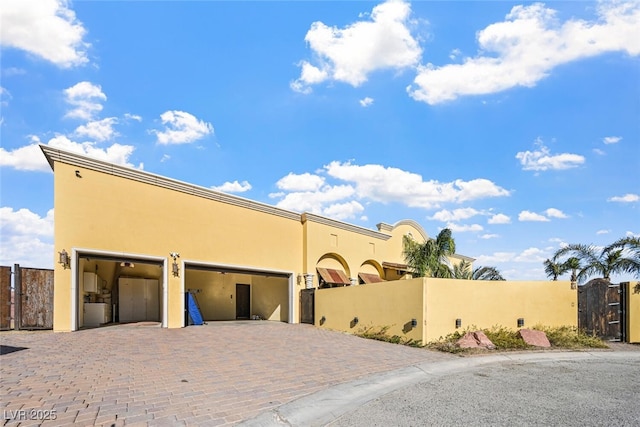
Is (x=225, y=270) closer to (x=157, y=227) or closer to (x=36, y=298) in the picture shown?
(x=157, y=227)

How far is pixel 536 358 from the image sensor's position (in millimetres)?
11125

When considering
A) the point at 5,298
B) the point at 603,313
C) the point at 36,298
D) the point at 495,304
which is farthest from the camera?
the point at 603,313

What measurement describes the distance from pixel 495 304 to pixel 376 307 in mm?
4476

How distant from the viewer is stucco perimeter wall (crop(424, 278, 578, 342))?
13.6m

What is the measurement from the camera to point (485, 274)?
1126 inches

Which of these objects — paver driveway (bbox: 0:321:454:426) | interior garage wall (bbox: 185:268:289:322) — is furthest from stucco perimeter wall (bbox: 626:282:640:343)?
interior garage wall (bbox: 185:268:289:322)

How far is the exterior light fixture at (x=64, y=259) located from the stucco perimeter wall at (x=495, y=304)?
1262 centimetres

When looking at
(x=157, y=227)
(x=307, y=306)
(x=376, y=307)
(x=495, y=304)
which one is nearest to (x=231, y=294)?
(x=307, y=306)

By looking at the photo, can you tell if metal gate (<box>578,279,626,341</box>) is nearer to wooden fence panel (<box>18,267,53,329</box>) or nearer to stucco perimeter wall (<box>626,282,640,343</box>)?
stucco perimeter wall (<box>626,282,640,343</box>)

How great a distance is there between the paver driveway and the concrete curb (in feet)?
1.00

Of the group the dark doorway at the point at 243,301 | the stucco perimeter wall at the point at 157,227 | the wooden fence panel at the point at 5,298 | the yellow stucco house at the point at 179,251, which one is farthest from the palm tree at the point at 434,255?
the wooden fence panel at the point at 5,298

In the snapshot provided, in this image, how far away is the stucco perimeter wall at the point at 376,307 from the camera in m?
13.9

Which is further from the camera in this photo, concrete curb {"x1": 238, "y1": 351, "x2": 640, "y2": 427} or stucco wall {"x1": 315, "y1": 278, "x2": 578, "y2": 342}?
stucco wall {"x1": 315, "y1": 278, "x2": 578, "y2": 342}

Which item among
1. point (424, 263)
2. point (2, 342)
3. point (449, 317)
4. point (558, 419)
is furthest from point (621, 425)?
point (424, 263)
